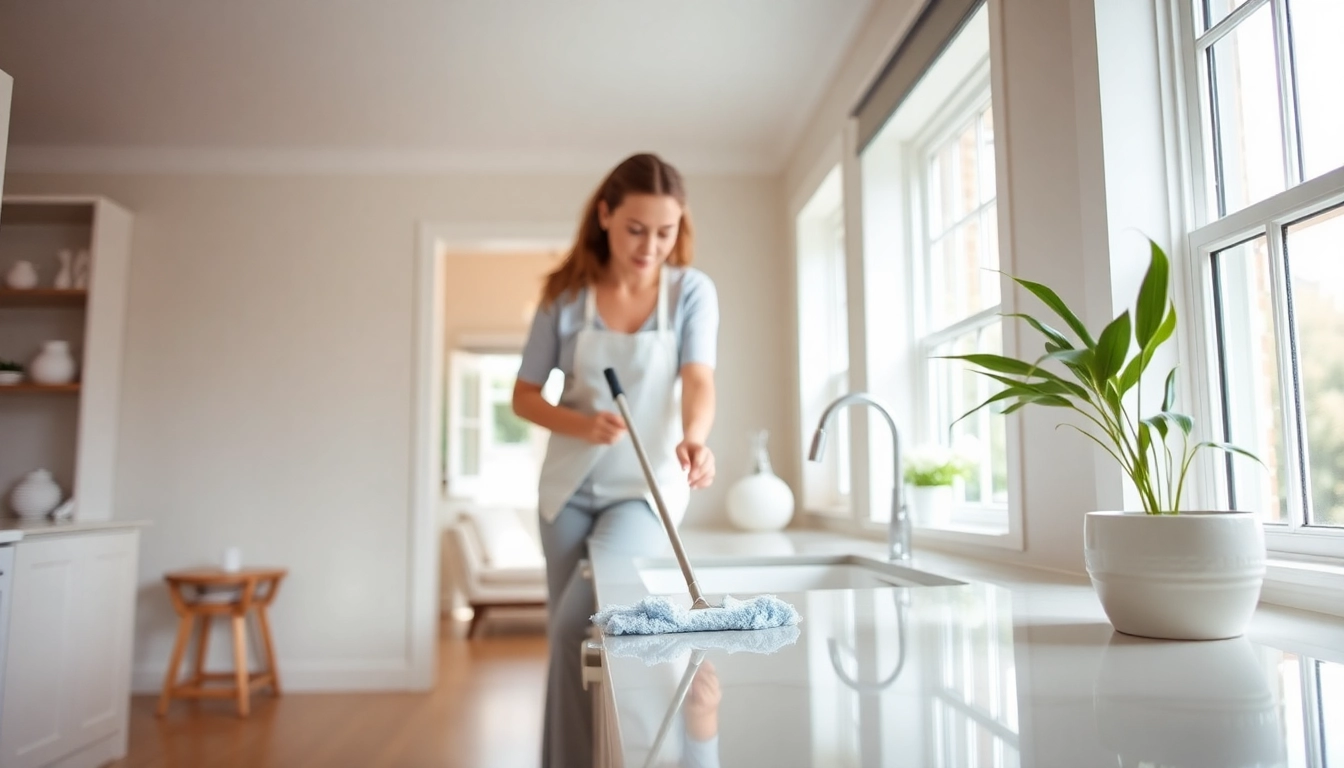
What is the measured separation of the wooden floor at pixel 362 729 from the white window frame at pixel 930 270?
65.5 inches

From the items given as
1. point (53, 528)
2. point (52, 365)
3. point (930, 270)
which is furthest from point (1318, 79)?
point (52, 365)

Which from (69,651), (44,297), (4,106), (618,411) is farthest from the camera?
(44,297)

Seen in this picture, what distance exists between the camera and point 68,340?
4133 millimetres

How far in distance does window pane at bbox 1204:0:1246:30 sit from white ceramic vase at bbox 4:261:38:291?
4.38 meters

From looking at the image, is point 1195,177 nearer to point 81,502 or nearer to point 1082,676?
point 1082,676

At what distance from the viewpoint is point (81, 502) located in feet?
12.9

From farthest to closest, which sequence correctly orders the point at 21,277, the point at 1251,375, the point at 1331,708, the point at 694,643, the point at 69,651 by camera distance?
1. the point at 21,277
2. the point at 69,651
3. the point at 1251,375
4. the point at 694,643
5. the point at 1331,708

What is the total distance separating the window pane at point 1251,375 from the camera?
134cm

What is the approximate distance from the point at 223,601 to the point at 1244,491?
390 centimetres

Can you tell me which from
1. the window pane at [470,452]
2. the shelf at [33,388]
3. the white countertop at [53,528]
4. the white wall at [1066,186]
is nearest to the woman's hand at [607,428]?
the white wall at [1066,186]

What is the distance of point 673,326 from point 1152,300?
46.2 inches

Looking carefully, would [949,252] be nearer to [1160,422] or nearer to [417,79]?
[1160,422]

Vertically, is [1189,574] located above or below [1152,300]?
below

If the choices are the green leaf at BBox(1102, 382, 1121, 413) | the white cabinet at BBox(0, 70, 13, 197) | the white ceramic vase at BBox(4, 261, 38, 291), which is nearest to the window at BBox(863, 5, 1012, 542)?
the green leaf at BBox(1102, 382, 1121, 413)
